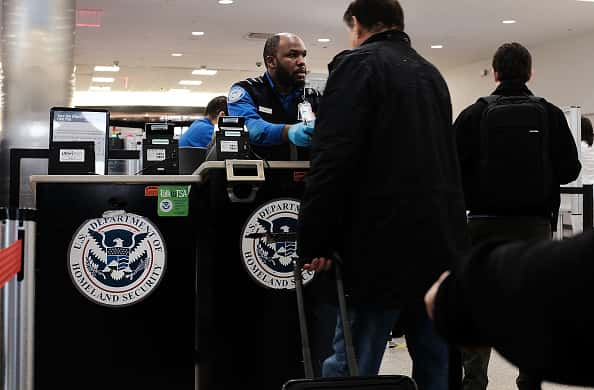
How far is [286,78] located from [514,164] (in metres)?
0.97

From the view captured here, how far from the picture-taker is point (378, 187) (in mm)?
2000

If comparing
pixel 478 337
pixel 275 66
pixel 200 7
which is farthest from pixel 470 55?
pixel 478 337

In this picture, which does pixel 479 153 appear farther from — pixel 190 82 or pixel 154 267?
pixel 190 82

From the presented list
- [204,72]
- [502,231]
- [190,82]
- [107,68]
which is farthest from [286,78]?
[190,82]

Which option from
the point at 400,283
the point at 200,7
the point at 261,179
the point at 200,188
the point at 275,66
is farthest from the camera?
the point at 200,7

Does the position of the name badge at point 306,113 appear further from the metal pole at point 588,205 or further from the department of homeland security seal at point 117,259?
the metal pole at point 588,205

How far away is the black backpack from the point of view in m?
2.92

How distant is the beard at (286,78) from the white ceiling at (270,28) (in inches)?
295

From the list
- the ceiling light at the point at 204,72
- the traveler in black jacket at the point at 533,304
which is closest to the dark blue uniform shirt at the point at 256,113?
the traveler in black jacket at the point at 533,304

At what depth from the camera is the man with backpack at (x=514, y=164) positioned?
2.92 meters

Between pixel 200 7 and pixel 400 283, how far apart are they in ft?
30.5

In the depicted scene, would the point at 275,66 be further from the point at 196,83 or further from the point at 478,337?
the point at 196,83

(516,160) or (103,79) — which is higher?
(103,79)

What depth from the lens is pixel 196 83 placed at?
57.6 feet
